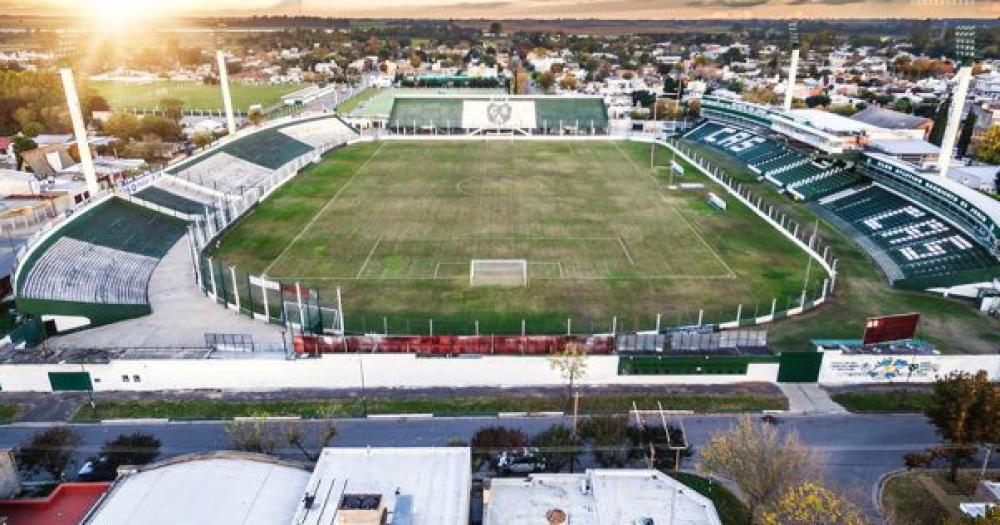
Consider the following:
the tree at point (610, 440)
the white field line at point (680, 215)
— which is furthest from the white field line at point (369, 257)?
the white field line at point (680, 215)

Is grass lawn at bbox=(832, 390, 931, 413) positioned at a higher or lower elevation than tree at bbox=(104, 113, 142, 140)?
lower

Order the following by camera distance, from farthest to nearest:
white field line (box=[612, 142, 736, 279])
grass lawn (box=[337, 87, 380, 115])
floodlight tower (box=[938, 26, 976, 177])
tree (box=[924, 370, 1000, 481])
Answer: grass lawn (box=[337, 87, 380, 115]) → floodlight tower (box=[938, 26, 976, 177]) → white field line (box=[612, 142, 736, 279]) → tree (box=[924, 370, 1000, 481])

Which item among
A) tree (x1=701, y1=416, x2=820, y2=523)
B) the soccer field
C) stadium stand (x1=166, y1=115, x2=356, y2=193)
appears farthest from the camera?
stadium stand (x1=166, y1=115, x2=356, y2=193)

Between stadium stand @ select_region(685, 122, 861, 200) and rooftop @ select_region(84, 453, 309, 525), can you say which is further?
stadium stand @ select_region(685, 122, 861, 200)

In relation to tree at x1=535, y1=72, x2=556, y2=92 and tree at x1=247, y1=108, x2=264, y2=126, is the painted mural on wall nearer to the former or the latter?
tree at x1=247, y1=108, x2=264, y2=126

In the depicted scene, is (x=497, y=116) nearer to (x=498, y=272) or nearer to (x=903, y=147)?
(x=903, y=147)

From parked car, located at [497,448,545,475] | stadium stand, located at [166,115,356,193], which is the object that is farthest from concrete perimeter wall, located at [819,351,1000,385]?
stadium stand, located at [166,115,356,193]

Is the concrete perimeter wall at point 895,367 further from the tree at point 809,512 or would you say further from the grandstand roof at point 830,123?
the grandstand roof at point 830,123
